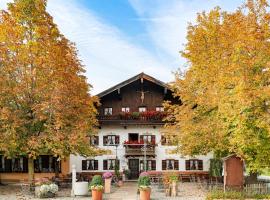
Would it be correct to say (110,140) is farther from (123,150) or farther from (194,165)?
(194,165)

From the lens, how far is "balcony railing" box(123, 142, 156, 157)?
4375 cm

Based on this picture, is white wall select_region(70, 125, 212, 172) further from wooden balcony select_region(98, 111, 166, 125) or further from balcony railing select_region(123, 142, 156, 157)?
wooden balcony select_region(98, 111, 166, 125)

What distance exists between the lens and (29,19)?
32.9 metres

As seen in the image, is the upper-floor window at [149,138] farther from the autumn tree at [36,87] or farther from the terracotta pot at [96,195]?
the terracotta pot at [96,195]

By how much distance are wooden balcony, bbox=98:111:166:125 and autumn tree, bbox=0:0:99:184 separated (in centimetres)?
1061

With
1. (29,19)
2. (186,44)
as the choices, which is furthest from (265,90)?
(29,19)

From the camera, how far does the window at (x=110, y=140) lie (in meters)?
45.2

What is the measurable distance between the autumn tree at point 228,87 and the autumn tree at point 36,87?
836cm

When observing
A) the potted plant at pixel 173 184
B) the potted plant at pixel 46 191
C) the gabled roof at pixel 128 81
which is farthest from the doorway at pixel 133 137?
the potted plant at pixel 46 191

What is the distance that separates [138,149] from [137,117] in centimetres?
323

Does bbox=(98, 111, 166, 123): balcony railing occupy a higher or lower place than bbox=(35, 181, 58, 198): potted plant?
higher

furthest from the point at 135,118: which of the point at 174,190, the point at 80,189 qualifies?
the point at 80,189

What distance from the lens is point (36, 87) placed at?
3241 centimetres

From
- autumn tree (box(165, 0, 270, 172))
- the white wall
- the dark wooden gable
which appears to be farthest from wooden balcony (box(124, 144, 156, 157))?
autumn tree (box(165, 0, 270, 172))
